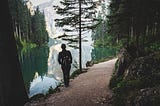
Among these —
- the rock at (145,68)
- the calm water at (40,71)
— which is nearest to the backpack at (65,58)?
the rock at (145,68)

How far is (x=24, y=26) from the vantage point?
75750mm

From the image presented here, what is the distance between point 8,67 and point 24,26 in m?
67.1

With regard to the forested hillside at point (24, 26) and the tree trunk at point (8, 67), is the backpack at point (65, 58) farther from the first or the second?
the forested hillside at point (24, 26)

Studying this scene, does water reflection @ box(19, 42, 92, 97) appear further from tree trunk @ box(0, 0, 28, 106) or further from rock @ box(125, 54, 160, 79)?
rock @ box(125, 54, 160, 79)

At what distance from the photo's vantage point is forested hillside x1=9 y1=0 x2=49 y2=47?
2606 inches

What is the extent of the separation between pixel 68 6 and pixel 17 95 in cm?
1374

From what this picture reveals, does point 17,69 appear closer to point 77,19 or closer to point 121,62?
point 121,62

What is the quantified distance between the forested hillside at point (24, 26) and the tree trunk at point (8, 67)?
53.9 metres

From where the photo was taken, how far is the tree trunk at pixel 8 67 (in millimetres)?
9836

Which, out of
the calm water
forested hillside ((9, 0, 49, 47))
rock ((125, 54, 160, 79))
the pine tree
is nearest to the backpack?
rock ((125, 54, 160, 79))

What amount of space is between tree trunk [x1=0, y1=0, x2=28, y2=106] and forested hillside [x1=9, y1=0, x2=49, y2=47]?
53924 millimetres

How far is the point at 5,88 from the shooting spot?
10156 millimetres

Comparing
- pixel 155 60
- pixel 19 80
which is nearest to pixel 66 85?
pixel 19 80

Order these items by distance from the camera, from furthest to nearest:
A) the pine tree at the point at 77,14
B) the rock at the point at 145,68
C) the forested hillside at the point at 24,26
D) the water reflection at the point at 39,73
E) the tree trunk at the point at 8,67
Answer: the forested hillside at the point at 24,26 < the water reflection at the point at 39,73 < the pine tree at the point at 77,14 < the rock at the point at 145,68 < the tree trunk at the point at 8,67
